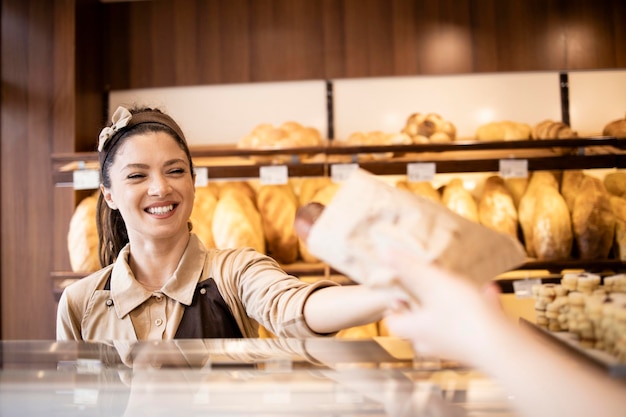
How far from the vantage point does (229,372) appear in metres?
0.73

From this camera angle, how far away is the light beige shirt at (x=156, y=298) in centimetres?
128

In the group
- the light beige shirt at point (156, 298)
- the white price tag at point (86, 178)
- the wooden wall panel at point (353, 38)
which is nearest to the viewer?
the light beige shirt at point (156, 298)

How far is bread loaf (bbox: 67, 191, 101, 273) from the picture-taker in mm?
2615

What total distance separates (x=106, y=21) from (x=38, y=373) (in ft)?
9.25

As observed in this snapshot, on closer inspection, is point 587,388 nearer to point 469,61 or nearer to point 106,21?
point 469,61

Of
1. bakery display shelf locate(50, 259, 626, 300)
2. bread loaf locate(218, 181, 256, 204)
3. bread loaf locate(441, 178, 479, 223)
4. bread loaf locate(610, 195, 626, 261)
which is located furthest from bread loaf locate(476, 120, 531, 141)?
bread loaf locate(218, 181, 256, 204)

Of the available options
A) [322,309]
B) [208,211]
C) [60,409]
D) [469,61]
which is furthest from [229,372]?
[469,61]

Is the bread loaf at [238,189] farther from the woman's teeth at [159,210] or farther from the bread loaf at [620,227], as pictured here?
the bread loaf at [620,227]

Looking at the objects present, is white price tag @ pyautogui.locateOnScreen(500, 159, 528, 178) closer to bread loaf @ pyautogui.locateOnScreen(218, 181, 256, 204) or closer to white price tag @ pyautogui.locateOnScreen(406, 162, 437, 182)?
white price tag @ pyautogui.locateOnScreen(406, 162, 437, 182)

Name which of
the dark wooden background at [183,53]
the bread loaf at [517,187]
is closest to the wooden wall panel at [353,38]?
the dark wooden background at [183,53]

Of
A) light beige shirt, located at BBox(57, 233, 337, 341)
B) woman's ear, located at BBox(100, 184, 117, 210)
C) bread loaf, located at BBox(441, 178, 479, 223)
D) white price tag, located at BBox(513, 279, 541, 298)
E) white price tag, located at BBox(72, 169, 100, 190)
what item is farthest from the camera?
bread loaf, located at BBox(441, 178, 479, 223)

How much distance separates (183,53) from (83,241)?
1.16m

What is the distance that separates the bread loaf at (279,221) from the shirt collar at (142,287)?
1.29m

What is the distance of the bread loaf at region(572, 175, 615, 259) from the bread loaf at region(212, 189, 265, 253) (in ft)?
4.54
